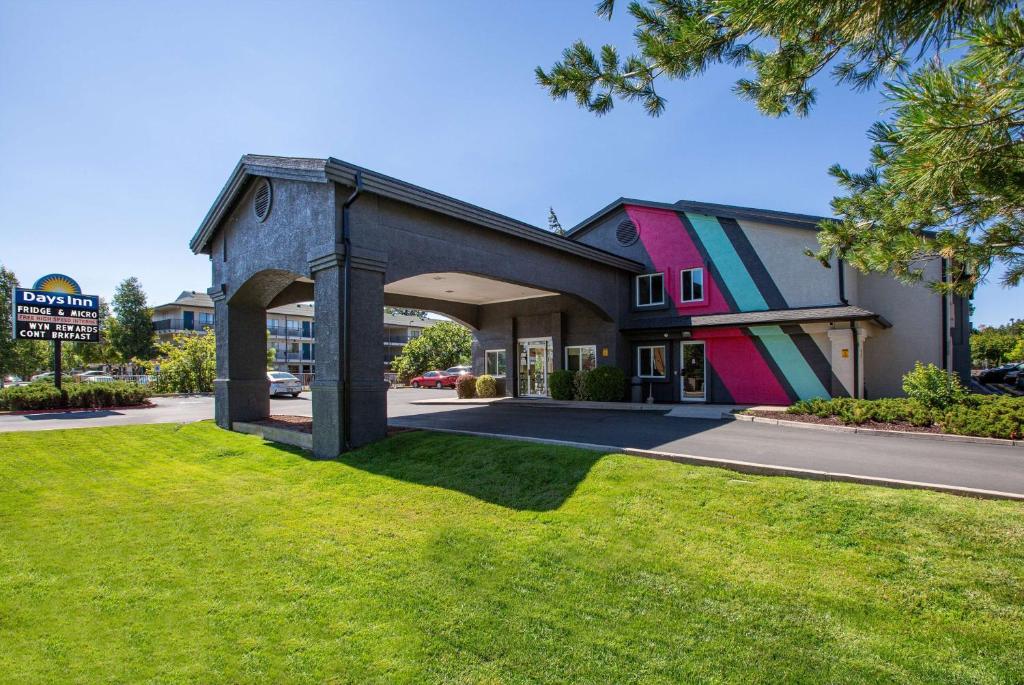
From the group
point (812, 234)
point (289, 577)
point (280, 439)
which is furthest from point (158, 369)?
point (812, 234)

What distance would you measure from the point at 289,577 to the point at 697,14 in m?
5.64

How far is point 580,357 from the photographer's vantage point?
20.6m

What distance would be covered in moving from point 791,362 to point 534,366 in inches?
387

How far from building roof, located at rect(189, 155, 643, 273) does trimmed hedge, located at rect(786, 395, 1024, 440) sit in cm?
864

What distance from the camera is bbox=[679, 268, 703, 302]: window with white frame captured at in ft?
62.1

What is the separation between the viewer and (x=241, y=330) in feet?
45.2

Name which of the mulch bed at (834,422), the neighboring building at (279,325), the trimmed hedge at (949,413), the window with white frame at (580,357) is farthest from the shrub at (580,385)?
the neighboring building at (279,325)

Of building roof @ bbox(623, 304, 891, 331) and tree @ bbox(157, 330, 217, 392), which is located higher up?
building roof @ bbox(623, 304, 891, 331)

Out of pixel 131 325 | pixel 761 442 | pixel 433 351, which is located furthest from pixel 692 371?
pixel 131 325

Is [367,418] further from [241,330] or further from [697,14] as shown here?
[697,14]

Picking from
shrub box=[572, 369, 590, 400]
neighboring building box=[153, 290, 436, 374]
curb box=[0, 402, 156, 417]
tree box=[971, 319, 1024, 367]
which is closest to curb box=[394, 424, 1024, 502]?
shrub box=[572, 369, 590, 400]

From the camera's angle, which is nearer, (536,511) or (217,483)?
(536,511)

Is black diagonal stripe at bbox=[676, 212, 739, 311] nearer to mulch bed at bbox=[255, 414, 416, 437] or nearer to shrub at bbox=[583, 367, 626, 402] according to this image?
shrub at bbox=[583, 367, 626, 402]

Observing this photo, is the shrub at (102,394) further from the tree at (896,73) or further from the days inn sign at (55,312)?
the tree at (896,73)
